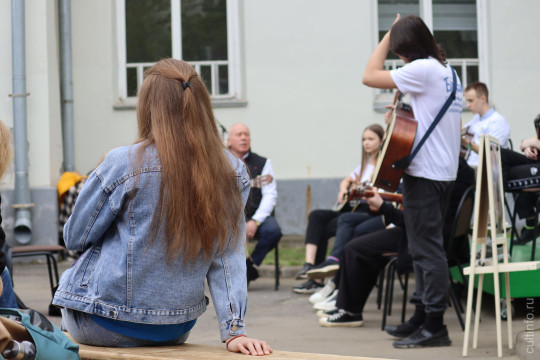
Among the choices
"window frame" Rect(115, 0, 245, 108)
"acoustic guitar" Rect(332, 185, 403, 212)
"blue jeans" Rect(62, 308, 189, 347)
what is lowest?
"blue jeans" Rect(62, 308, 189, 347)

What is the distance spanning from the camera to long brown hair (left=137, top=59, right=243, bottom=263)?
3.13 meters

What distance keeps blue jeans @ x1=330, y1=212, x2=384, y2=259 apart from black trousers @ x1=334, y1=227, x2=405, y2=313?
1255mm

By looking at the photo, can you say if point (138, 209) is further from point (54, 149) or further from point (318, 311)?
point (54, 149)

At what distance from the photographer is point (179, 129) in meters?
3.18

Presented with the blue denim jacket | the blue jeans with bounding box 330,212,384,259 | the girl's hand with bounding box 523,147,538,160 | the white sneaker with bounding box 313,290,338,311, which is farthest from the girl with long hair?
the blue jeans with bounding box 330,212,384,259

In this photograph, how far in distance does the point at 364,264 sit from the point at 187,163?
3645 millimetres

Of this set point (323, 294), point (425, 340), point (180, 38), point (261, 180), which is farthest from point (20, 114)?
point (425, 340)

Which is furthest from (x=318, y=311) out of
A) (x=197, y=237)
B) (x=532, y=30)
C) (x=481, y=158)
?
(x=532, y=30)

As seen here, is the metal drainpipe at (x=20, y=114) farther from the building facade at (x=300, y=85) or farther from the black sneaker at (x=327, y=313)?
the black sneaker at (x=327, y=313)

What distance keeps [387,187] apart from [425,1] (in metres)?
7.76

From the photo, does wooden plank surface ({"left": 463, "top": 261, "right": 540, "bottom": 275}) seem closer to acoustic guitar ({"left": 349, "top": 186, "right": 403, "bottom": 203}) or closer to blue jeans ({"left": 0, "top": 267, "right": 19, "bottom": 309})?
acoustic guitar ({"left": 349, "top": 186, "right": 403, "bottom": 203})

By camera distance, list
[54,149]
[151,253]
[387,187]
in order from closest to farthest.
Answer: [151,253] → [387,187] → [54,149]

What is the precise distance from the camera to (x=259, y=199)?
892 cm

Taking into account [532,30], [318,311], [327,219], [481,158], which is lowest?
[318,311]
